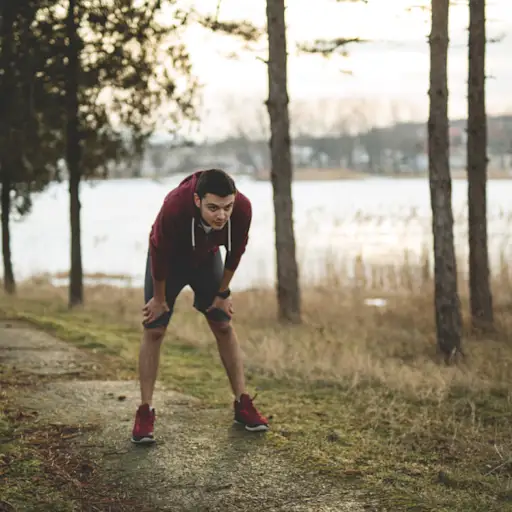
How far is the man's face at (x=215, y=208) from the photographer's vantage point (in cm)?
454

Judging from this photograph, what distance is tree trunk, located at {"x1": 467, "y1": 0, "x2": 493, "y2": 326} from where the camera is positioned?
1070 centimetres

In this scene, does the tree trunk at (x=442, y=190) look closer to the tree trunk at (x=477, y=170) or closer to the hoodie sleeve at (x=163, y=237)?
the tree trunk at (x=477, y=170)

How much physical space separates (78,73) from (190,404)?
869 cm

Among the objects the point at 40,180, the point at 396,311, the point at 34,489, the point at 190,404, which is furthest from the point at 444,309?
the point at 40,180

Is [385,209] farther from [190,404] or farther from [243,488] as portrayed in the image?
[243,488]

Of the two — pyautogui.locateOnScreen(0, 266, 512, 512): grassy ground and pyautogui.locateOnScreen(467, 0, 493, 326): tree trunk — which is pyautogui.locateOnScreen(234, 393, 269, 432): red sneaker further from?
pyautogui.locateOnScreen(467, 0, 493, 326): tree trunk

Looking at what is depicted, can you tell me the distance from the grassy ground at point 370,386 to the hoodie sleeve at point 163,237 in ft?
4.42

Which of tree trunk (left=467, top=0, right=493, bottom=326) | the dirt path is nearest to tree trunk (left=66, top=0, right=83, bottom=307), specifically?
tree trunk (left=467, top=0, right=493, bottom=326)

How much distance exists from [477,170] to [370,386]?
4841mm

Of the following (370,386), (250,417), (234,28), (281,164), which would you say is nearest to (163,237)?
(250,417)

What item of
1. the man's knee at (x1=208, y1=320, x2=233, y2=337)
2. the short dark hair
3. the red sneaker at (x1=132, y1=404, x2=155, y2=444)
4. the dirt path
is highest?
the short dark hair

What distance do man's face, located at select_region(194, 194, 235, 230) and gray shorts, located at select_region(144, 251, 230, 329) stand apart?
0.58 meters

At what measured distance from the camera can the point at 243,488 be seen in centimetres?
445

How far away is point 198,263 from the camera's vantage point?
16.7 ft
